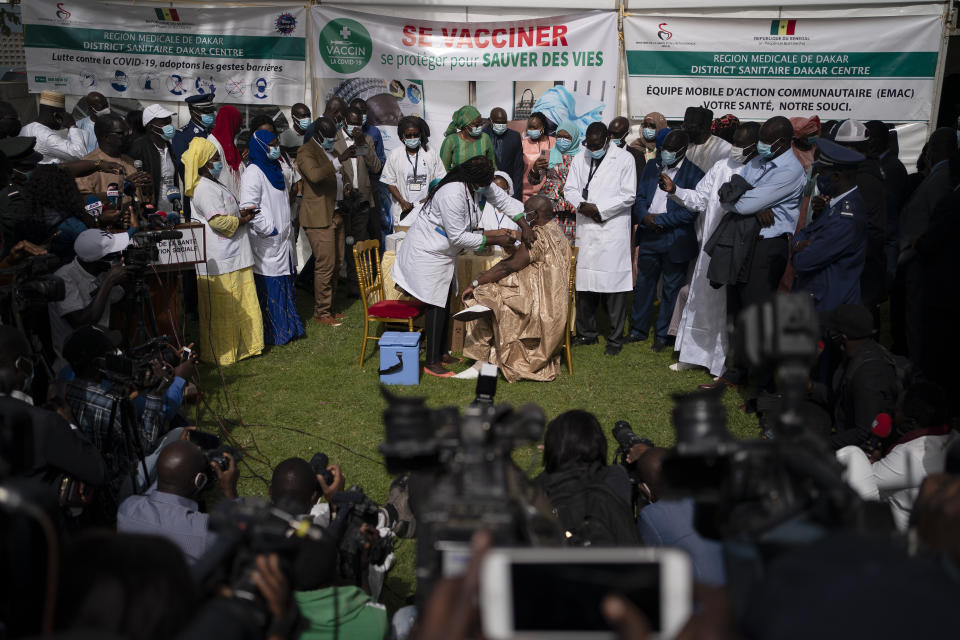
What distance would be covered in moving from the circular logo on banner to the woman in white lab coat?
4551 mm

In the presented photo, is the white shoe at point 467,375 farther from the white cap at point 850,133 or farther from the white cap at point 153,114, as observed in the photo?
the white cap at point 153,114

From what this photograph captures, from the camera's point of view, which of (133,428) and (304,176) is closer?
(133,428)

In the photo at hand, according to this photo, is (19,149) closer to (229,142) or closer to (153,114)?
(229,142)

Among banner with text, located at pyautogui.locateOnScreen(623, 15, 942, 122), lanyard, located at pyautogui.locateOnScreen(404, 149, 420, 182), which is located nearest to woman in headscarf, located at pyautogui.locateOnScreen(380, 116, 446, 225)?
lanyard, located at pyautogui.locateOnScreen(404, 149, 420, 182)

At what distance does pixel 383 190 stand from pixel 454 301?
282 centimetres

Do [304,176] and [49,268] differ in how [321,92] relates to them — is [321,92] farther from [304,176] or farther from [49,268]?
[49,268]

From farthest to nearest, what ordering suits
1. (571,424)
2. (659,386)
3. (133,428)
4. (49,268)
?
(659,386) < (49,268) < (133,428) < (571,424)

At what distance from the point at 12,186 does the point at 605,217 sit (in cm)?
476

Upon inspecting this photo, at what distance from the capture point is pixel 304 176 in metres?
7.62

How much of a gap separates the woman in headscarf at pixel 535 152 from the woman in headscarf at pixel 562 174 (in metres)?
0.10

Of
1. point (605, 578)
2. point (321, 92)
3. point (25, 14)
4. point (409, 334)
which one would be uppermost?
point (25, 14)

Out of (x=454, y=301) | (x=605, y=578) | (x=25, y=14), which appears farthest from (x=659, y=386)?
(x=25, y=14)

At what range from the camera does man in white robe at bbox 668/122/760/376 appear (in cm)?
632

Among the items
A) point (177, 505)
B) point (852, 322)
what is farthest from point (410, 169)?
point (177, 505)
